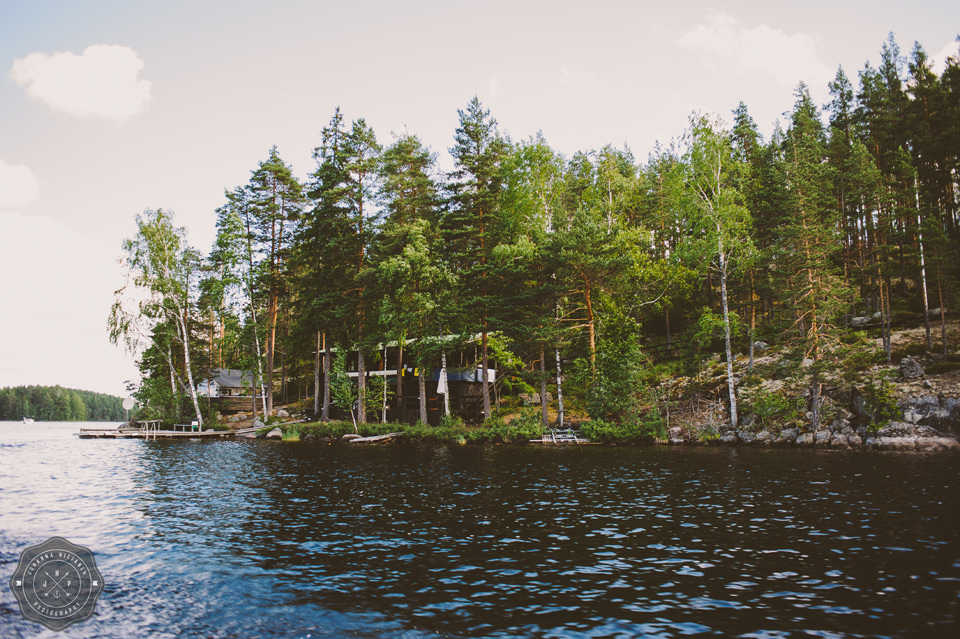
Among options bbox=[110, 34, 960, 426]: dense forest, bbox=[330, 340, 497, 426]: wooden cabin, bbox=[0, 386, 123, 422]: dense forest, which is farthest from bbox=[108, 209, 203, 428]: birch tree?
bbox=[0, 386, 123, 422]: dense forest

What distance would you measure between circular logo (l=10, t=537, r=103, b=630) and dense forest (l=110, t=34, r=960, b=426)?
1011 inches

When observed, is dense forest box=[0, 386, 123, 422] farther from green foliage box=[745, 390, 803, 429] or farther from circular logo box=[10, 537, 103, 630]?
green foliage box=[745, 390, 803, 429]

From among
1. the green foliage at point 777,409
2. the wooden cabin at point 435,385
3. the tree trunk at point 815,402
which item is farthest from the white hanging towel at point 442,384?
the tree trunk at point 815,402

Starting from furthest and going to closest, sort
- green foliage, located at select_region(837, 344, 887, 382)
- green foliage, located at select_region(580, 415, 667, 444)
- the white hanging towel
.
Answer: the white hanging towel
green foliage, located at select_region(580, 415, 667, 444)
green foliage, located at select_region(837, 344, 887, 382)

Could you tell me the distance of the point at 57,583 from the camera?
9602 millimetres

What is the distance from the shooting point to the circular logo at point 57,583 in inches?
311

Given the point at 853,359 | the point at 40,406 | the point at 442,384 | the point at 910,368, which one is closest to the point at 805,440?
the point at 853,359

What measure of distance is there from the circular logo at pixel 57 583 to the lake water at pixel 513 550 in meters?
0.24

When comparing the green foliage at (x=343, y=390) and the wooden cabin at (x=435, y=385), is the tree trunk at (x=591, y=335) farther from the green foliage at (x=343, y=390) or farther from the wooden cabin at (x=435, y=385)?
the green foliage at (x=343, y=390)

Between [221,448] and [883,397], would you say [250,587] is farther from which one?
[883,397]

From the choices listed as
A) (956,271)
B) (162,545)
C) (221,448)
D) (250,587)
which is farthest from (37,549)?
(956,271)

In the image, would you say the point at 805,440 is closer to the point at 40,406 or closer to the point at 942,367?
the point at 942,367

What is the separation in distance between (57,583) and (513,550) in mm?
8774

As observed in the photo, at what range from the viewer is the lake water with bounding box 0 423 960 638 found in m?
7.28
